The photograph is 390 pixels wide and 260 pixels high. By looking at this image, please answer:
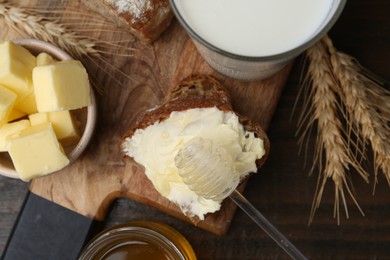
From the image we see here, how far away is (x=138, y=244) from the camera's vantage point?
5.68ft

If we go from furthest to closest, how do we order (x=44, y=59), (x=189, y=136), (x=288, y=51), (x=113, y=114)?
(x=113, y=114) → (x=44, y=59) → (x=189, y=136) → (x=288, y=51)

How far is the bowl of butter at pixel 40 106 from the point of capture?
1568 millimetres

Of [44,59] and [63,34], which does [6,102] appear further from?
[63,34]

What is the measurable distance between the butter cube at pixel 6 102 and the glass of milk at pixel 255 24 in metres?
0.61

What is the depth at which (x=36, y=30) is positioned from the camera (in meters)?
1.70

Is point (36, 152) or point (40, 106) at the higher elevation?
point (40, 106)

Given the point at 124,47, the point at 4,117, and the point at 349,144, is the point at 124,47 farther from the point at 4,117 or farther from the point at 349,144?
the point at 349,144

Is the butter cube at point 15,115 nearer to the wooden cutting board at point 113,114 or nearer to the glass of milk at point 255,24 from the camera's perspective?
the wooden cutting board at point 113,114

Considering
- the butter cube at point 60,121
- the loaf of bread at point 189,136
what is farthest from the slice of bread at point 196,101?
the butter cube at point 60,121

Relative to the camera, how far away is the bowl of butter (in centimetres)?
157

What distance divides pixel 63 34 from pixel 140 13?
0.29 m

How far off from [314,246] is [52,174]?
36.9 inches

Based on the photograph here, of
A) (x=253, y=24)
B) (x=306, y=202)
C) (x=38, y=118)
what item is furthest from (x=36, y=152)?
(x=306, y=202)

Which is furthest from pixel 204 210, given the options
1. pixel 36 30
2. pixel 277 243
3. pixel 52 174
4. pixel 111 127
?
pixel 36 30
